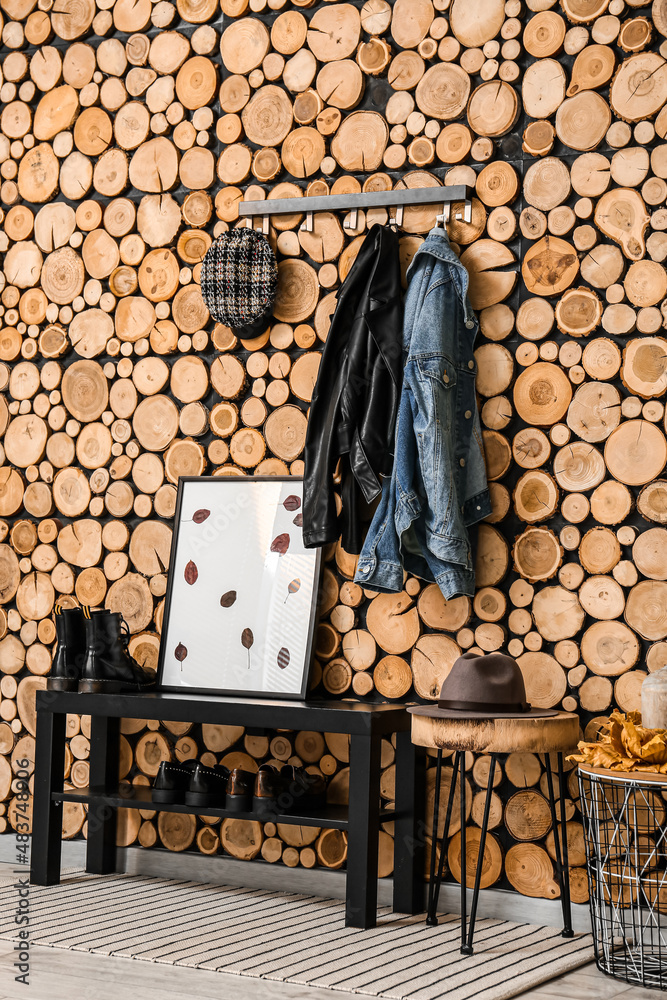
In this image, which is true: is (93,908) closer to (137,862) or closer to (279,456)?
(137,862)

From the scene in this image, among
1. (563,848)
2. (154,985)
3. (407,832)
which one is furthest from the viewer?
(407,832)

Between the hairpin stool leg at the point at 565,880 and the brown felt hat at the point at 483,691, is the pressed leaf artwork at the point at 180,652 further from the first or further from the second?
the hairpin stool leg at the point at 565,880

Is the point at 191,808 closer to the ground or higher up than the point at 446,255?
closer to the ground

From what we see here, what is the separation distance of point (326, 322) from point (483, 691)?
1.29 meters

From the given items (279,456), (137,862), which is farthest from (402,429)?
(137,862)

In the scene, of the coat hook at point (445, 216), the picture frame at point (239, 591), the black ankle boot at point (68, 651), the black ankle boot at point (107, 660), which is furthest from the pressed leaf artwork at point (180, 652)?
the coat hook at point (445, 216)

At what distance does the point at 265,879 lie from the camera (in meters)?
3.34

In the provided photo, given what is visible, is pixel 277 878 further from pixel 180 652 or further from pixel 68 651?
pixel 68 651

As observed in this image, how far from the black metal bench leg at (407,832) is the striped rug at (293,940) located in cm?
6

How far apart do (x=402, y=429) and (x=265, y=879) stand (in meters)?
1.42

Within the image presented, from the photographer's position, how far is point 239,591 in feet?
11.2

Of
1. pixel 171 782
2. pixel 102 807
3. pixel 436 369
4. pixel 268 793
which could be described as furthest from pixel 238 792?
pixel 436 369

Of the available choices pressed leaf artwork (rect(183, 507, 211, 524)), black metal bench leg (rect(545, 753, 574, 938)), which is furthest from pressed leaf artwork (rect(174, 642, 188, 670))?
black metal bench leg (rect(545, 753, 574, 938))

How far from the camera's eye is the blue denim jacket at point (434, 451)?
2.98 meters
